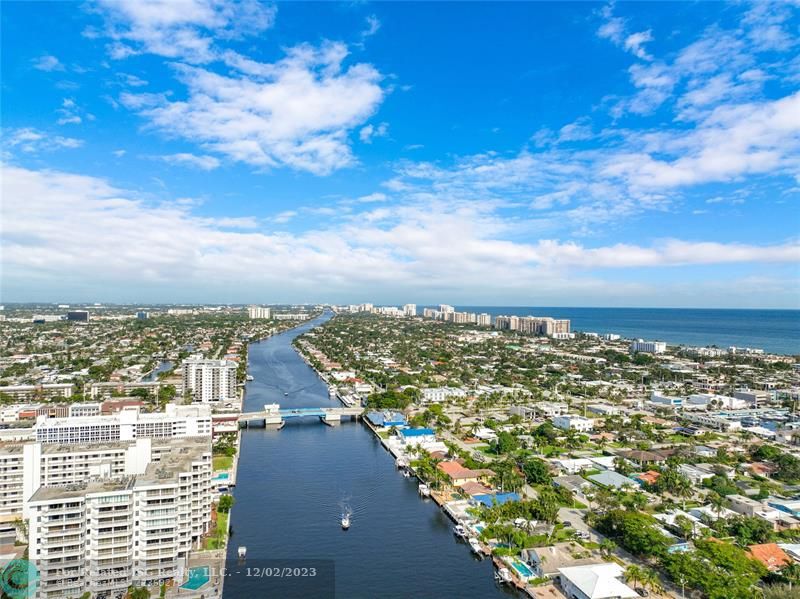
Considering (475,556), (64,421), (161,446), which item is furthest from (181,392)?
(475,556)

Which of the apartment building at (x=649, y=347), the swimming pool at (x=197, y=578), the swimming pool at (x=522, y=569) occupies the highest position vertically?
the apartment building at (x=649, y=347)

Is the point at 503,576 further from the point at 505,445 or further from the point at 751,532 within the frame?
the point at 505,445

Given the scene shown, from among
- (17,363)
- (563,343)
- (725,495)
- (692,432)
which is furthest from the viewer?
(563,343)

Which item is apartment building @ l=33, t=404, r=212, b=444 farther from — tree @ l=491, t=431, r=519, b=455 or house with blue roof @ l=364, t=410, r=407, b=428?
tree @ l=491, t=431, r=519, b=455

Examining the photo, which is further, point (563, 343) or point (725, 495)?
point (563, 343)

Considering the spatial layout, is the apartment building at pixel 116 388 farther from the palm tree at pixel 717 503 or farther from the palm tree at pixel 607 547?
the palm tree at pixel 717 503

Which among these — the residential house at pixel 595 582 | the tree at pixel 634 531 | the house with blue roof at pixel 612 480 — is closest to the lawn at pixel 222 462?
the residential house at pixel 595 582

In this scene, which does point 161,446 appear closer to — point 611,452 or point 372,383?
point 611,452
